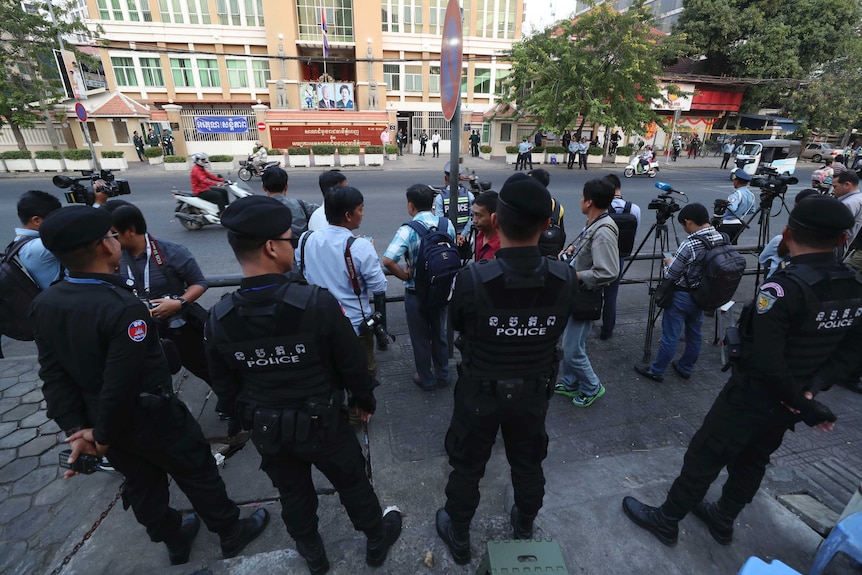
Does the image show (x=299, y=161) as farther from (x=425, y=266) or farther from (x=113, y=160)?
(x=425, y=266)

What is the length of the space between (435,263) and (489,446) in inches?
56.1

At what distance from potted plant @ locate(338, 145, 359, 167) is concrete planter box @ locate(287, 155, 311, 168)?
1600mm

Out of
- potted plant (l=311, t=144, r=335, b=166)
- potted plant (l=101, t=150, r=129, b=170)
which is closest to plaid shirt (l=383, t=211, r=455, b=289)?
potted plant (l=311, t=144, r=335, b=166)

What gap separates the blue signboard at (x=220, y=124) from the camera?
24.5 m

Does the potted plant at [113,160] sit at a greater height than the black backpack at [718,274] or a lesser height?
lesser

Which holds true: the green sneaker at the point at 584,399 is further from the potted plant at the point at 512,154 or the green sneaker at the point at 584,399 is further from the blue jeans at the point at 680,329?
the potted plant at the point at 512,154

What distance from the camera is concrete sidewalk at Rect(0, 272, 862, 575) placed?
7.61ft

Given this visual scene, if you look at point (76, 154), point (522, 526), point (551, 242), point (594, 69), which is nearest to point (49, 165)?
point (76, 154)

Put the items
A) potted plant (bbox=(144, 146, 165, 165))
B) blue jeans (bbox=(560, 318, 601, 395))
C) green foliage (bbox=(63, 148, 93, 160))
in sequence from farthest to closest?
1. potted plant (bbox=(144, 146, 165, 165))
2. green foliage (bbox=(63, 148, 93, 160))
3. blue jeans (bbox=(560, 318, 601, 395))

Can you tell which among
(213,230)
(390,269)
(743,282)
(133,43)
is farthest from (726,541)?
(133,43)

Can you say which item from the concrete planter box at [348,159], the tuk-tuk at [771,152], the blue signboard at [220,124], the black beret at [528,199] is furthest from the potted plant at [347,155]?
the black beret at [528,199]

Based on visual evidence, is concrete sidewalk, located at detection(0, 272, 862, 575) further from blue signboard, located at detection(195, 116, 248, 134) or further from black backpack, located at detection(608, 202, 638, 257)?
blue signboard, located at detection(195, 116, 248, 134)

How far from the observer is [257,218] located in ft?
5.77

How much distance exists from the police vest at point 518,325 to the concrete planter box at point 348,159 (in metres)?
20.9
